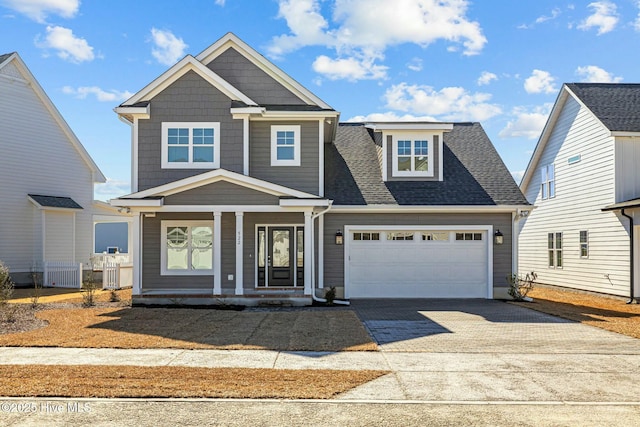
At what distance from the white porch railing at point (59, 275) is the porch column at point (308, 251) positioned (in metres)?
11.2

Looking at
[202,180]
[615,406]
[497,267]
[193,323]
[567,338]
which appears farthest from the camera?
[497,267]

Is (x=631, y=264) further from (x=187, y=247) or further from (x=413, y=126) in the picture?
(x=187, y=247)

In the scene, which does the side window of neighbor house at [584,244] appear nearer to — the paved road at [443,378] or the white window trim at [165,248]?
the paved road at [443,378]

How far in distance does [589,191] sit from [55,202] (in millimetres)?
21080

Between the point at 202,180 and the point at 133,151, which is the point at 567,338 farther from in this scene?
the point at 133,151

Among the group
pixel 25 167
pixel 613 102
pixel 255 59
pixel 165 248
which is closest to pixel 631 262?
pixel 613 102

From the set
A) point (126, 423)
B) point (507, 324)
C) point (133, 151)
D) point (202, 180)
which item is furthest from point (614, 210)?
point (126, 423)

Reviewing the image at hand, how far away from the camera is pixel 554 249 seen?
23.1 meters

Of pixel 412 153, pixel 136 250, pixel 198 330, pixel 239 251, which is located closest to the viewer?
pixel 198 330

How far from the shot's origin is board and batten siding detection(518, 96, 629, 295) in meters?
18.6

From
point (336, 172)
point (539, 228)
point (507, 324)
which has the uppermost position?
point (336, 172)

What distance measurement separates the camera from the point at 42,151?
926 inches

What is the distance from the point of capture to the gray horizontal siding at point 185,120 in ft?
55.5

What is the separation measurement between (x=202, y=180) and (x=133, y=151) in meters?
3.06
